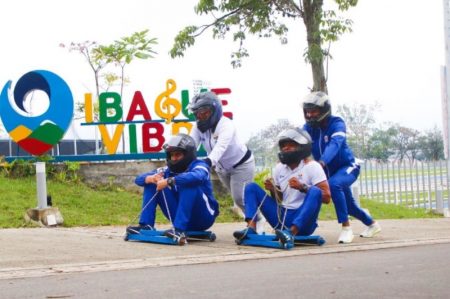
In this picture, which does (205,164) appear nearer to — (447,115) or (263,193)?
(263,193)

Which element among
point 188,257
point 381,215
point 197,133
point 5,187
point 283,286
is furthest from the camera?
point 381,215

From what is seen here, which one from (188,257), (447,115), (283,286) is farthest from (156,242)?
(447,115)

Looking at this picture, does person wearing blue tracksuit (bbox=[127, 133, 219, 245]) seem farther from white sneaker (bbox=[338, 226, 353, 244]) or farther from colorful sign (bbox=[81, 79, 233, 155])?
colorful sign (bbox=[81, 79, 233, 155])

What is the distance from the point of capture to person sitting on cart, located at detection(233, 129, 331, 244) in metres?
8.27

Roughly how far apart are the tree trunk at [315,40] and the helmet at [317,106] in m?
8.27

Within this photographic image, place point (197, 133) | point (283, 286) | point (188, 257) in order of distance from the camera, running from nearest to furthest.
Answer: point (283, 286) → point (188, 257) → point (197, 133)

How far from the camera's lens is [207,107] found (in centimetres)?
884

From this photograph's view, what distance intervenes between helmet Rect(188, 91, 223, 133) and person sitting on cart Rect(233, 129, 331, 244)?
2.61 feet

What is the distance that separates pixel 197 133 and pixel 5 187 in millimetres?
5549

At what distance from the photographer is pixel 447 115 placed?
17.5 m

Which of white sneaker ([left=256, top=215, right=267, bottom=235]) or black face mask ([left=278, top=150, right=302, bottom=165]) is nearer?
black face mask ([left=278, top=150, right=302, bottom=165])

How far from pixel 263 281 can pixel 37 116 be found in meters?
8.97

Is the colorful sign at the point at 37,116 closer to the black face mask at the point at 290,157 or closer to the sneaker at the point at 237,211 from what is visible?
the sneaker at the point at 237,211

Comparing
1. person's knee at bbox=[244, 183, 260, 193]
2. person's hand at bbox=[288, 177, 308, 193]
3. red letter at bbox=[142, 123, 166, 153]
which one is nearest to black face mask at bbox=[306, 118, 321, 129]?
person's hand at bbox=[288, 177, 308, 193]
